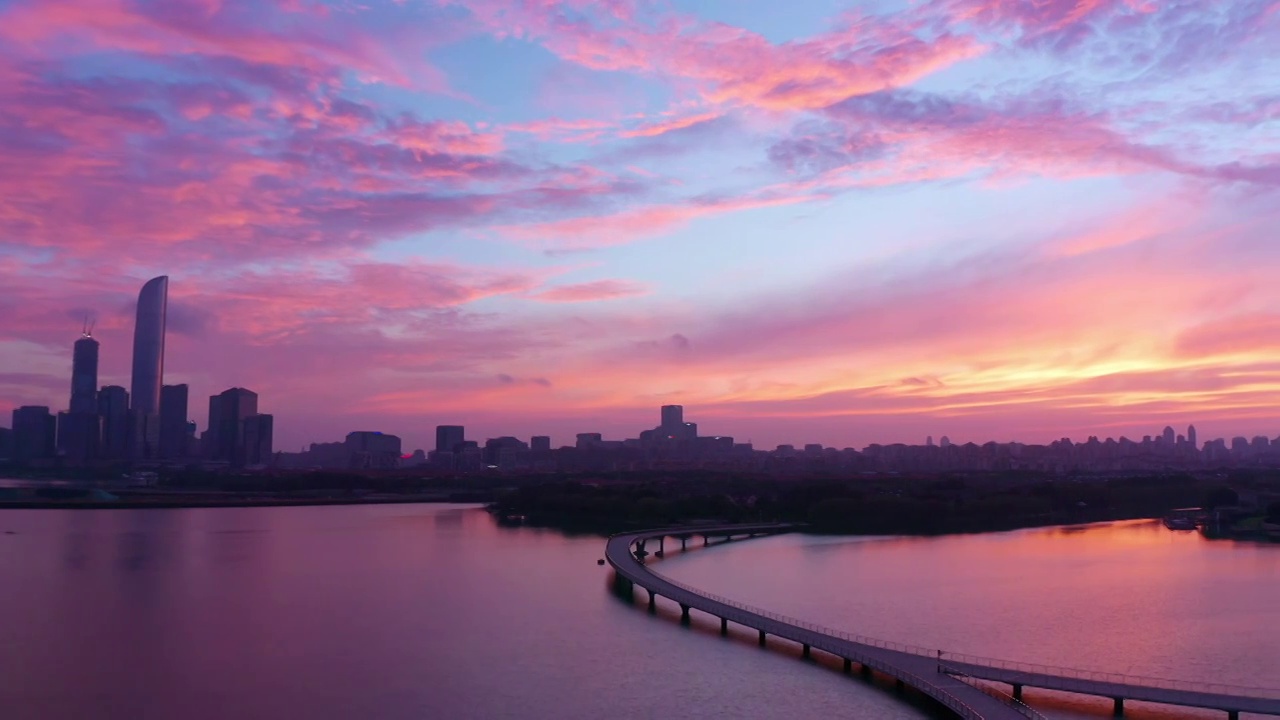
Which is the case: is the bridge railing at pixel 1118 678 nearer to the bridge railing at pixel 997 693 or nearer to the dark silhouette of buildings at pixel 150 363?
the bridge railing at pixel 997 693

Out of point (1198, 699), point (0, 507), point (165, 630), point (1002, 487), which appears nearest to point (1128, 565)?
point (1198, 699)

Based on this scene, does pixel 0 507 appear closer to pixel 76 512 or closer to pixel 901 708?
pixel 76 512

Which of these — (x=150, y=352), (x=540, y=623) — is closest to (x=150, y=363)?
(x=150, y=352)

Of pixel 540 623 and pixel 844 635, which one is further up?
pixel 844 635

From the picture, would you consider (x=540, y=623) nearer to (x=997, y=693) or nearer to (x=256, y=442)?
(x=997, y=693)

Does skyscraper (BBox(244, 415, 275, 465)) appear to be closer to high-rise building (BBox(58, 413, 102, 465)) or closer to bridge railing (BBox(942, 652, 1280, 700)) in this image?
high-rise building (BBox(58, 413, 102, 465))

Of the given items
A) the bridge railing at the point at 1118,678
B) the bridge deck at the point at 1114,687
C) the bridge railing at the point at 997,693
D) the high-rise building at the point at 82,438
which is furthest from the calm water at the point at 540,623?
the high-rise building at the point at 82,438

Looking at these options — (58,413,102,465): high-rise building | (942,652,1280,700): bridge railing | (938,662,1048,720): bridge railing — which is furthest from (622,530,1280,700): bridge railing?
(58,413,102,465): high-rise building
